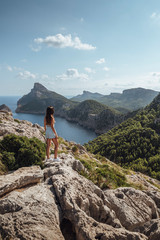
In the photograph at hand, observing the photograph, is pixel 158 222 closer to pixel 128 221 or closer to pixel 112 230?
pixel 128 221

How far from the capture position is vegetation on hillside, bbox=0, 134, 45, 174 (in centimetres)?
875

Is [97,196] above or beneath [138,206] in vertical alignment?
above

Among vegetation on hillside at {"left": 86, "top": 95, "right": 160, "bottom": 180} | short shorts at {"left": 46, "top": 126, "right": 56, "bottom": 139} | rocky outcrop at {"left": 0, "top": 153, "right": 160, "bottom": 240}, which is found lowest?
vegetation on hillside at {"left": 86, "top": 95, "right": 160, "bottom": 180}

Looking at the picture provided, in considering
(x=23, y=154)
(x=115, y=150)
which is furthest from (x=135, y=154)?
(x=23, y=154)

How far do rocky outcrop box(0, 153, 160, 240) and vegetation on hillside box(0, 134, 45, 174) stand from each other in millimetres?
986

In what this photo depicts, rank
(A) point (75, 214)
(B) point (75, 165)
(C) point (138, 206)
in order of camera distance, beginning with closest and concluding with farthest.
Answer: (A) point (75, 214) < (C) point (138, 206) < (B) point (75, 165)

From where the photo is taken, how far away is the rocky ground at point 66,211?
14.3 ft

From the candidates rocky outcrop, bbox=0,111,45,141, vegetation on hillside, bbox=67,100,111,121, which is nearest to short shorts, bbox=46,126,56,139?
rocky outcrop, bbox=0,111,45,141

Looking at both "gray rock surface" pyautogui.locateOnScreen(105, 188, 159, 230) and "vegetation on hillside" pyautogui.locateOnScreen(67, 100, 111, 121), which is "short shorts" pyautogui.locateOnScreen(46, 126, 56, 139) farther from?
"vegetation on hillside" pyautogui.locateOnScreen(67, 100, 111, 121)

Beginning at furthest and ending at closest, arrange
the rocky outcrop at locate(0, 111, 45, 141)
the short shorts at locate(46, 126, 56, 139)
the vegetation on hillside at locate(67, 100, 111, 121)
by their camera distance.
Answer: the vegetation on hillside at locate(67, 100, 111, 121), the rocky outcrop at locate(0, 111, 45, 141), the short shorts at locate(46, 126, 56, 139)

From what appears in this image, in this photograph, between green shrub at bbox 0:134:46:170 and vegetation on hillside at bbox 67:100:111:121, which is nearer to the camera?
green shrub at bbox 0:134:46:170

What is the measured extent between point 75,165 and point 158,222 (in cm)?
586

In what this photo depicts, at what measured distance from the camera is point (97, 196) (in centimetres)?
700

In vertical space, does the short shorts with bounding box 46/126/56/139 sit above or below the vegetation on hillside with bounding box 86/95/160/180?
above
